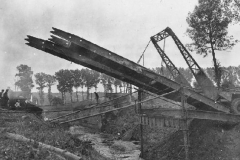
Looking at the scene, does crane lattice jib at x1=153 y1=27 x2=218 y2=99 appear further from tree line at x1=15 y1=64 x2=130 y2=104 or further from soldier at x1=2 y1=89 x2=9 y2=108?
tree line at x1=15 y1=64 x2=130 y2=104

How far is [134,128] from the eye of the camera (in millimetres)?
18438

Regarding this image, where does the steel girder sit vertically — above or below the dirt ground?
above

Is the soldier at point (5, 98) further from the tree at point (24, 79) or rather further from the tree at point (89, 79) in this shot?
the tree at point (24, 79)

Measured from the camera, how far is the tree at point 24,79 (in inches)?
2547

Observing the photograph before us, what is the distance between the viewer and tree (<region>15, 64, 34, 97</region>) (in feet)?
212

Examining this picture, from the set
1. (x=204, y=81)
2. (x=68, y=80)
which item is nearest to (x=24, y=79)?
(x=68, y=80)

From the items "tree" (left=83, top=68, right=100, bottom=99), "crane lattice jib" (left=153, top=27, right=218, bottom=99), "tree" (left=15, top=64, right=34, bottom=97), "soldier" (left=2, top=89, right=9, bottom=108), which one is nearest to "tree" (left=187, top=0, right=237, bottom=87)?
"crane lattice jib" (left=153, top=27, right=218, bottom=99)

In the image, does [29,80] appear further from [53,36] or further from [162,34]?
[53,36]

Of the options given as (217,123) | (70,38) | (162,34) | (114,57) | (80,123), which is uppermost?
(162,34)

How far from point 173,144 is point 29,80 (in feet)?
208

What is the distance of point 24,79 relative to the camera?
213 feet

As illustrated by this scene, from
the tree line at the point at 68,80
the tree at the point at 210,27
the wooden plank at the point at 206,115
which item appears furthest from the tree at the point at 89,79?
the wooden plank at the point at 206,115

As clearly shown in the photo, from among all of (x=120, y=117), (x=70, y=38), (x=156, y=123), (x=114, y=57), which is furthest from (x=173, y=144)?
(x=120, y=117)

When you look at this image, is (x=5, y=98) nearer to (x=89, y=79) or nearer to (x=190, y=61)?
(x=190, y=61)
